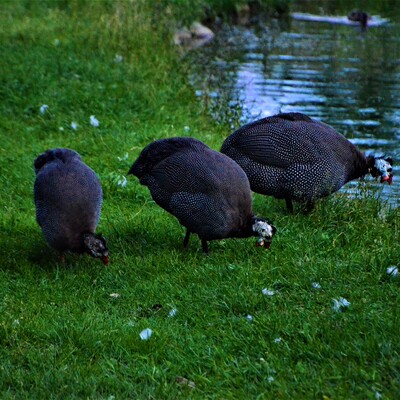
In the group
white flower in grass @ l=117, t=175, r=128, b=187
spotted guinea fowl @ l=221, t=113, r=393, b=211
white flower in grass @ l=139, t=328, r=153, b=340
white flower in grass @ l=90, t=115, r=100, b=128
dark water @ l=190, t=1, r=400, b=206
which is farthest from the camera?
dark water @ l=190, t=1, r=400, b=206

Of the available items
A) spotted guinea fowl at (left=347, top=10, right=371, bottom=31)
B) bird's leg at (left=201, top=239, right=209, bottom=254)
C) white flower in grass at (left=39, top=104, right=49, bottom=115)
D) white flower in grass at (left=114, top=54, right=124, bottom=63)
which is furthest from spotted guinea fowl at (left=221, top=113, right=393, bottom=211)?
spotted guinea fowl at (left=347, top=10, right=371, bottom=31)

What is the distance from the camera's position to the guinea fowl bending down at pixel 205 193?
689 centimetres

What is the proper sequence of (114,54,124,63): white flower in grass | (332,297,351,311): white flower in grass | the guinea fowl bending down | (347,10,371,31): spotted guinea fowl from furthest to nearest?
(347,10,371,31): spotted guinea fowl, (114,54,124,63): white flower in grass, the guinea fowl bending down, (332,297,351,311): white flower in grass

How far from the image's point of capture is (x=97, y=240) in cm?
668

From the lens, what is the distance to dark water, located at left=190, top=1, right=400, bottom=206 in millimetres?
12805

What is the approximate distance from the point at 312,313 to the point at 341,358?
0.71 m

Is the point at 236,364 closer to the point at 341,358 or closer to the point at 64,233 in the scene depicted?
the point at 341,358

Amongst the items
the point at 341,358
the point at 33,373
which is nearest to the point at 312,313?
the point at 341,358

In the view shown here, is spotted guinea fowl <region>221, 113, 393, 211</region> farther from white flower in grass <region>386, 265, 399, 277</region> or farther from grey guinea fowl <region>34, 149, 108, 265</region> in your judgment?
white flower in grass <region>386, 265, 399, 277</region>

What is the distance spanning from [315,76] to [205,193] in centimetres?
Result: 1024

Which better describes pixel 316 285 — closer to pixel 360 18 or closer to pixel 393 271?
pixel 393 271

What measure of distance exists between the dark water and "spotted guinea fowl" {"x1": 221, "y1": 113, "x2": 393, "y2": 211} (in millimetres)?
1262

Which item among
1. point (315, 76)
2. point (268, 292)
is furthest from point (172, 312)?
point (315, 76)

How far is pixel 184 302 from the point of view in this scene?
6.04 metres
